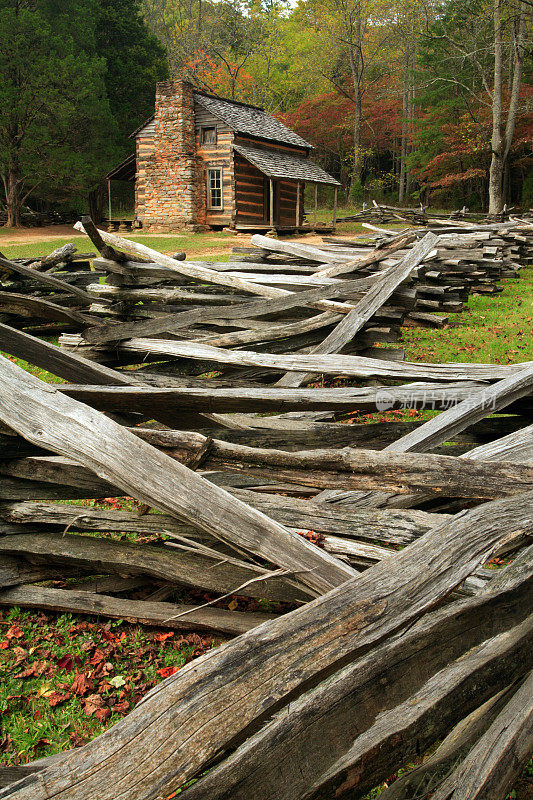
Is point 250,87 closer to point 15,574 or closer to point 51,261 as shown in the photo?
point 51,261

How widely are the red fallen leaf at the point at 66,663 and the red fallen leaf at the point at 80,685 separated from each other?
0.07 metres

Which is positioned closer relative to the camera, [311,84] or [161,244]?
[161,244]

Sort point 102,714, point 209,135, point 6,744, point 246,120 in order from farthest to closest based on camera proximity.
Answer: point 246,120, point 209,135, point 102,714, point 6,744

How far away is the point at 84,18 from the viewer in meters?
29.2

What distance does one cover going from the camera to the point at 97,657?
2746 millimetres

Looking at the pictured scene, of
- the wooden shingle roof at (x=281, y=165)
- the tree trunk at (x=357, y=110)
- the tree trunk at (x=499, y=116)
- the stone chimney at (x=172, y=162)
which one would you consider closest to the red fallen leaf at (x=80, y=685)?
the wooden shingle roof at (x=281, y=165)

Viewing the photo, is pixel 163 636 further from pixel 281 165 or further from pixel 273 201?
pixel 273 201

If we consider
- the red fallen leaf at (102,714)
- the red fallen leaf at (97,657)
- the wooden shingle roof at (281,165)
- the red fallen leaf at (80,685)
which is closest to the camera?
the red fallen leaf at (102,714)

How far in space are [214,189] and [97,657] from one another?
23944mm

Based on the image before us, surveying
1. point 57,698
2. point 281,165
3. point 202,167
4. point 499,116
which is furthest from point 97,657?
point 499,116

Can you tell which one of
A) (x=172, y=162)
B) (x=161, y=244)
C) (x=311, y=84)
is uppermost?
(x=311, y=84)

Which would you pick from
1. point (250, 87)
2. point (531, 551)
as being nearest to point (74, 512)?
point (531, 551)

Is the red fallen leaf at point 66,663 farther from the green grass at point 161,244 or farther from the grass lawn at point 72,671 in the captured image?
the green grass at point 161,244

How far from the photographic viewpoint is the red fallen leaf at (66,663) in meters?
2.73
